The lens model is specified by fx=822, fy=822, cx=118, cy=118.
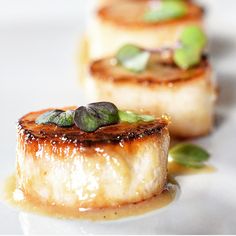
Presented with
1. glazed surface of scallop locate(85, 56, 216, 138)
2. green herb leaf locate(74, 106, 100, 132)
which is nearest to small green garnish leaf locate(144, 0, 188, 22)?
glazed surface of scallop locate(85, 56, 216, 138)

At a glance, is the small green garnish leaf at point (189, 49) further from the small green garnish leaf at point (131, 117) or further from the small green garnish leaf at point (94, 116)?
the small green garnish leaf at point (94, 116)

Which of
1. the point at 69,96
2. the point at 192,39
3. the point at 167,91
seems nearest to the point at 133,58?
the point at 167,91

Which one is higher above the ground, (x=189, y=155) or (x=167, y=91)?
(x=167, y=91)

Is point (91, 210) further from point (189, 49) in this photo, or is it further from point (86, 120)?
point (189, 49)

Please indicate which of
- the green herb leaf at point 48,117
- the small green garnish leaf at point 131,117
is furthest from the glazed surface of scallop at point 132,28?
the green herb leaf at point 48,117

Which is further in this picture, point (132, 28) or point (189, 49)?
point (132, 28)

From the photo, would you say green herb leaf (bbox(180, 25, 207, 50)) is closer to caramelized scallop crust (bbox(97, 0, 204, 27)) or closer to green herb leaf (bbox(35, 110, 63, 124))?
caramelized scallop crust (bbox(97, 0, 204, 27))
